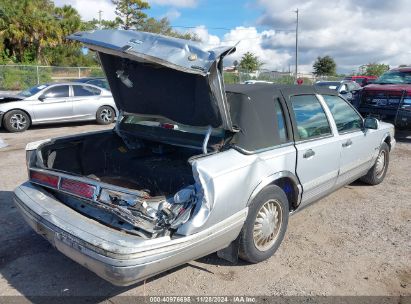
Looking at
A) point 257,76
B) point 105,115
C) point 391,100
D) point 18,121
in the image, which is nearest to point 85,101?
point 105,115

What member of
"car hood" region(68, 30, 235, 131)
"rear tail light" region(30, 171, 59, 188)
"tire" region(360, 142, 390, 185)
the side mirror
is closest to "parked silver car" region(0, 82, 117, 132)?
"car hood" region(68, 30, 235, 131)

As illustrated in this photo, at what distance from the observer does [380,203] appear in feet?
17.9

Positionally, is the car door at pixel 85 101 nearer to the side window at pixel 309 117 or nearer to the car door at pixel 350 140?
the car door at pixel 350 140

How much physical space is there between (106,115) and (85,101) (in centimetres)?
84

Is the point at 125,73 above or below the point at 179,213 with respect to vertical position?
above

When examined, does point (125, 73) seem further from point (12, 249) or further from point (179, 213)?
point (12, 249)

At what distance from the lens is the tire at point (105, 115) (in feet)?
41.3

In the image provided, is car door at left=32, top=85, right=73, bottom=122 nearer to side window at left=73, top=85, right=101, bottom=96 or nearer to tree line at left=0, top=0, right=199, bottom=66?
side window at left=73, top=85, right=101, bottom=96

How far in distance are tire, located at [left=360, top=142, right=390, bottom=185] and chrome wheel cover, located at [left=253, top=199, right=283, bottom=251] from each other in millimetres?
2791

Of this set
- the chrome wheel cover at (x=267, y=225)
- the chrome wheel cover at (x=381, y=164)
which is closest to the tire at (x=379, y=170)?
the chrome wheel cover at (x=381, y=164)

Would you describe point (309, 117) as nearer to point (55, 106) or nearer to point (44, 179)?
point (44, 179)

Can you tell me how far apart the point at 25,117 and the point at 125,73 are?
330 inches

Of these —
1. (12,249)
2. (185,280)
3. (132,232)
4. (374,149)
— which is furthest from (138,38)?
(374,149)

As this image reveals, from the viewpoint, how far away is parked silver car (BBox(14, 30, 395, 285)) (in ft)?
9.45
